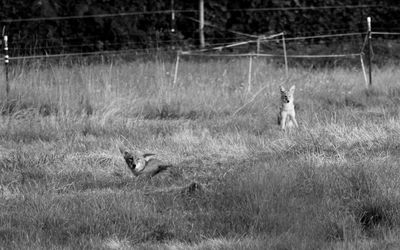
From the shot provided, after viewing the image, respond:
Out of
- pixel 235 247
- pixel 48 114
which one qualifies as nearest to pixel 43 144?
pixel 48 114

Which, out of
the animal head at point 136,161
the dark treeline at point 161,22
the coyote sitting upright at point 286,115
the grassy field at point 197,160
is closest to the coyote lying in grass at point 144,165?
the animal head at point 136,161

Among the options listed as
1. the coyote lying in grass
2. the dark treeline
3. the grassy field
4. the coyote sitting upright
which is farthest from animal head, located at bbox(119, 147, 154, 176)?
the dark treeline

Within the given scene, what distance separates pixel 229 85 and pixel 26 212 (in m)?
8.70

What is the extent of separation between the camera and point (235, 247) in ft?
20.6

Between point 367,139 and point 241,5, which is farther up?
point 241,5

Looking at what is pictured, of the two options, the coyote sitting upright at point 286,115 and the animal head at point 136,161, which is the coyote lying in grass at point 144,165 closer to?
the animal head at point 136,161

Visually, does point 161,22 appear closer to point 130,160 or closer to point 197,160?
point 197,160

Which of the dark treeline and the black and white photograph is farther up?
the dark treeline

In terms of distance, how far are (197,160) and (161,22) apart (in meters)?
10.8

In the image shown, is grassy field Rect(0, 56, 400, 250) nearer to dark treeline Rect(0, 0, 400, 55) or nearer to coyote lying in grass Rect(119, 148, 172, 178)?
coyote lying in grass Rect(119, 148, 172, 178)

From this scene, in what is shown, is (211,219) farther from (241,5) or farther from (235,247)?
(241,5)

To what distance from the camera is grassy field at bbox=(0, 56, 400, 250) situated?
269 inches

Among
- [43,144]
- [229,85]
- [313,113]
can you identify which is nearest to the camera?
[43,144]

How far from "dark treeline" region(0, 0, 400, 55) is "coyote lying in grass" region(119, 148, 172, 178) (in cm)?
979
